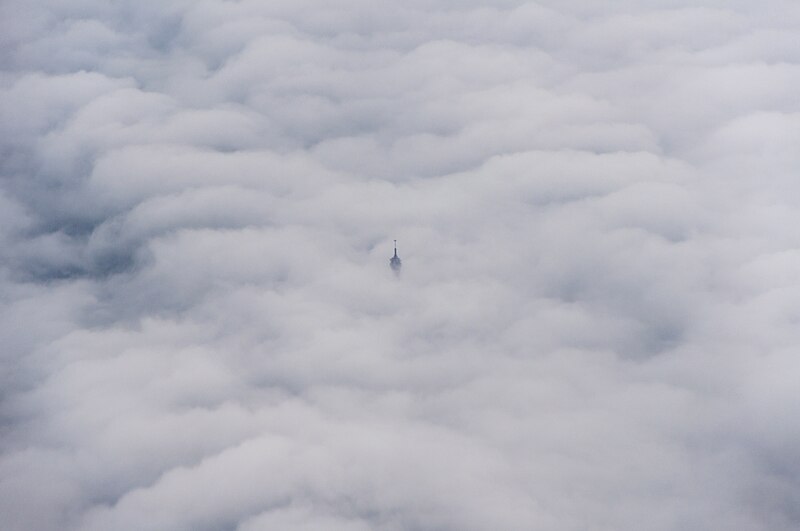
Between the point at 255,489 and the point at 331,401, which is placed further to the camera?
the point at 331,401

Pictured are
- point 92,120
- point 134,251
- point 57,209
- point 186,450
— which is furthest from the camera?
point 92,120

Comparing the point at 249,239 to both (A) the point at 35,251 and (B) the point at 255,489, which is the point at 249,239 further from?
(B) the point at 255,489

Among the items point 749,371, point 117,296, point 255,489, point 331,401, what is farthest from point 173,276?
point 749,371

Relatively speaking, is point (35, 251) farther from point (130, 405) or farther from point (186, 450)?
point (186, 450)

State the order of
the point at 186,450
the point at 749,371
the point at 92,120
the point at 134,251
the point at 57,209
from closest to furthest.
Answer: the point at 186,450 < the point at 749,371 < the point at 134,251 < the point at 57,209 < the point at 92,120

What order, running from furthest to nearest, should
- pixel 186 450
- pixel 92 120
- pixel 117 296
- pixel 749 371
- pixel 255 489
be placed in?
pixel 92 120 → pixel 117 296 → pixel 749 371 → pixel 186 450 → pixel 255 489

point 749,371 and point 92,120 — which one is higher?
point 92,120

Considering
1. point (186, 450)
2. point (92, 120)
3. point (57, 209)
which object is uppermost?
point (92, 120)

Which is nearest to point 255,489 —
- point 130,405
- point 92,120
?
point 130,405

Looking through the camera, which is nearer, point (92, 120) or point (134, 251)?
point (134, 251)
